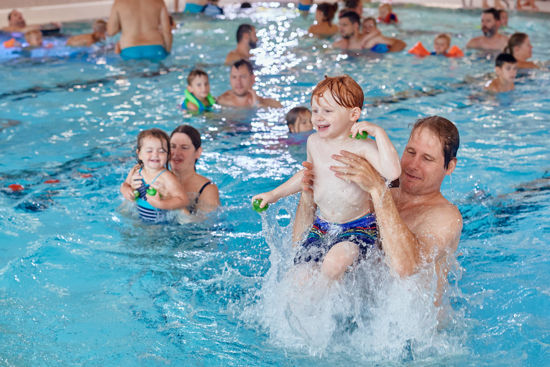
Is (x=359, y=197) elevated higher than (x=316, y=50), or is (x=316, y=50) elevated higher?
(x=359, y=197)

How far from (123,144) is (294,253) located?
4003 mm

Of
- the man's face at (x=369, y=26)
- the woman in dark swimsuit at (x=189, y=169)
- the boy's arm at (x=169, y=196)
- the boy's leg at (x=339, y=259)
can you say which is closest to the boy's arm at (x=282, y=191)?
the boy's leg at (x=339, y=259)

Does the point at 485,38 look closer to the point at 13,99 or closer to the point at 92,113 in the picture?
the point at 92,113

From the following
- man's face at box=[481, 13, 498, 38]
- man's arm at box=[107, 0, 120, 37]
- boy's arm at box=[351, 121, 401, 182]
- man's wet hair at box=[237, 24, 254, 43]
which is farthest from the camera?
man's face at box=[481, 13, 498, 38]

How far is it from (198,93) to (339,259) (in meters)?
4.93

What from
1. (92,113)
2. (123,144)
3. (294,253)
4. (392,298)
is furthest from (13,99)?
(392,298)

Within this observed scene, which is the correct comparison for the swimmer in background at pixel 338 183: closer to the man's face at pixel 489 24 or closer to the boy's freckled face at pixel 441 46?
the boy's freckled face at pixel 441 46

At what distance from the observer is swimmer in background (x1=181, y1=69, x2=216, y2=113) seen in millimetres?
7500

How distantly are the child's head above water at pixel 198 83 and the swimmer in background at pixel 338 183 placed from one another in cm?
430

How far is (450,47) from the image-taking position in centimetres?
1203

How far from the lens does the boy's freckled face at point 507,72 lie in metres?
8.62

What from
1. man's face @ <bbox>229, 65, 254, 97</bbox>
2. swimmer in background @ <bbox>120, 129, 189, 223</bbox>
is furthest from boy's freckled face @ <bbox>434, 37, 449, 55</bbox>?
swimmer in background @ <bbox>120, 129, 189, 223</bbox>

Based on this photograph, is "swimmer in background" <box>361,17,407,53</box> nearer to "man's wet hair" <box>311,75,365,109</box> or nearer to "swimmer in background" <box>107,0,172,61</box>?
"swimmer in background" <box>107,0,172,61</box>

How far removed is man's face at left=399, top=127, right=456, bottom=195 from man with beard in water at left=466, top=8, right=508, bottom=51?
8.94 meters
